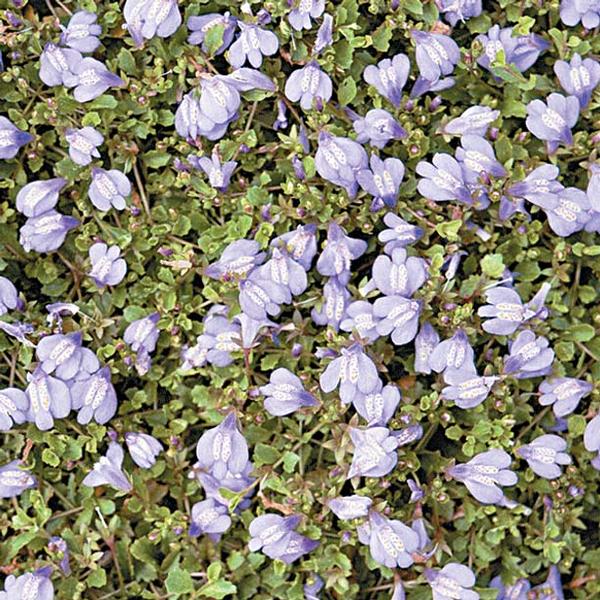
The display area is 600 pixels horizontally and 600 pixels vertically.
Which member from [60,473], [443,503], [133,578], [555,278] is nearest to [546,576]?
[443,503]

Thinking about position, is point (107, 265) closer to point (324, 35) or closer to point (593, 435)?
point (324, 35)

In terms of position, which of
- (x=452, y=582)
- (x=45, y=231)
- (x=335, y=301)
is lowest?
(x=452, y=582)

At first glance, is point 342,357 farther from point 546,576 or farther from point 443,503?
point 546,576

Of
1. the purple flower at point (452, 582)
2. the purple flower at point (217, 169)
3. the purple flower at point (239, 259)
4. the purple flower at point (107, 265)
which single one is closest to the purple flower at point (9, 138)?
the purple flower at point (107, 265)

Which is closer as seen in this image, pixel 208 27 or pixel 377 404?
pixel 377 404

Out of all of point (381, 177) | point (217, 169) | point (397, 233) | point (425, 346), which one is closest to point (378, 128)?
point (381, 177)
